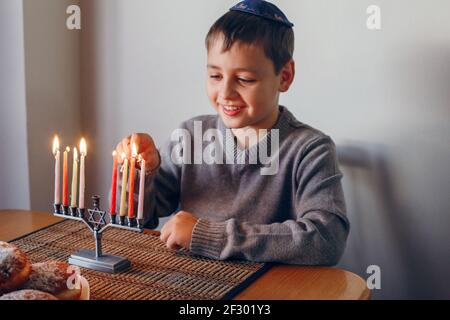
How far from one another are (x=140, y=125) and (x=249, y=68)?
0.61m

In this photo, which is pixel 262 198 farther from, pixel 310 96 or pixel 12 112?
pixel 12 112

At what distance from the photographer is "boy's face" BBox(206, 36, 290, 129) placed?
1127 mm

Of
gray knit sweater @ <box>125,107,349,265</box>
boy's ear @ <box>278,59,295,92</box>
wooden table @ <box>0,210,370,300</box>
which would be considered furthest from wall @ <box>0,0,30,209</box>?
wooden table @ <box>0,210,370,300</box>

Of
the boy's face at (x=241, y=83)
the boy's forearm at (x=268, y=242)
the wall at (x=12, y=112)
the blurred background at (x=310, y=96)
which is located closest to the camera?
the boy's forearm at (x=268, y=242)

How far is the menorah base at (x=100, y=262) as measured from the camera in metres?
0.94

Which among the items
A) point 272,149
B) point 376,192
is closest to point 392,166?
point 376,192

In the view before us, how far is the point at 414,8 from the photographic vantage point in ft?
4.11

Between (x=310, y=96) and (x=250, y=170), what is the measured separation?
11.4 inches


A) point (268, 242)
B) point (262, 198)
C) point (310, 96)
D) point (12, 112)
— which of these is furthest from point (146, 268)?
point (12, 112)

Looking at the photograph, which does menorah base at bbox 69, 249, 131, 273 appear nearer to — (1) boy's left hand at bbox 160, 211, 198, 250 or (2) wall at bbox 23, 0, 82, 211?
(1) boy's left hand at bbox 160, 211, 198, 250

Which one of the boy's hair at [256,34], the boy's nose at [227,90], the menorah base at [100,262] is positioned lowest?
the menorah base at [100,262]

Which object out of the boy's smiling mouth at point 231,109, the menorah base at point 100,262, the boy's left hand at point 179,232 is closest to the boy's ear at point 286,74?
the boy's smiling mouth at point 231,109

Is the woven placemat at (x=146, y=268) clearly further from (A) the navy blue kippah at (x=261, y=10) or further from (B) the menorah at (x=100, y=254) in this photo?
(A) the navy blue kippah at (x=261, y=10)

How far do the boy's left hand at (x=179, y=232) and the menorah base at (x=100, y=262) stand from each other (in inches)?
3.6
